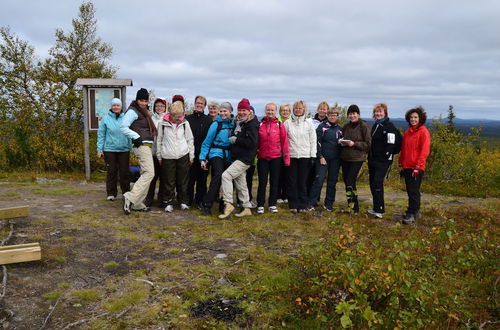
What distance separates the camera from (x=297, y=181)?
7.89 metres

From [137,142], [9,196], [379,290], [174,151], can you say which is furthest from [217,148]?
[9,196]

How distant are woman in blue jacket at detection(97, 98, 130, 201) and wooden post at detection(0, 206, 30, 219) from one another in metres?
1.96

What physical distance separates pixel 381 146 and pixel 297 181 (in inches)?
70.2

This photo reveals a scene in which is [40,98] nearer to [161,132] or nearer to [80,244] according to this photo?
[161,132]

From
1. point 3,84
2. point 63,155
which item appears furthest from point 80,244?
point 3,84

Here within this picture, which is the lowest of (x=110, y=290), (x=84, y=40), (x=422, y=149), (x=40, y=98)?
(x=110, y=290)

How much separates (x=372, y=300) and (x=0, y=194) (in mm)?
8617

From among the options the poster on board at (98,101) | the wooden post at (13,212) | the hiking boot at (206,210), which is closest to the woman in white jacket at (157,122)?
the hiking boot at (206,210)

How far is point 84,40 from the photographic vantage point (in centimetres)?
1312

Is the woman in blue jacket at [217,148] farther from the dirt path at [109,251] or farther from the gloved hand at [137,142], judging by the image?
the gloved hand at [137,142]

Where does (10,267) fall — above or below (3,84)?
below

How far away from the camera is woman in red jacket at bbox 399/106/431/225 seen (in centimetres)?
693

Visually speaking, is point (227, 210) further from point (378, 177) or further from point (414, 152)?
point (414, 152)

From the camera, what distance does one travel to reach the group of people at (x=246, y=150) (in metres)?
7.22
